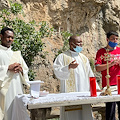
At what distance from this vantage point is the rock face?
10180 mm

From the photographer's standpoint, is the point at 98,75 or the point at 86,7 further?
the point at 86,7

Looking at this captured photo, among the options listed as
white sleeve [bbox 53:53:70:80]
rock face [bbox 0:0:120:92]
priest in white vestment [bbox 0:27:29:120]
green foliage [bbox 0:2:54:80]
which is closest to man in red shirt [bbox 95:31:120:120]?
white sleeve [bbox 53:53:70:80]

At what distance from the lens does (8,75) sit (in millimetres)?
3523

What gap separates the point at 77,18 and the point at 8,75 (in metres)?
9.46

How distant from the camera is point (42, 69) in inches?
316

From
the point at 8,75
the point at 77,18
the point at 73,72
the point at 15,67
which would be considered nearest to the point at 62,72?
the point at 73,72

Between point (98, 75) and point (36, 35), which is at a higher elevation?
point (36, 35)

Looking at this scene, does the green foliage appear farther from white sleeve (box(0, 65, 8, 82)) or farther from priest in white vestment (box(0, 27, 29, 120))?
white sleeve (box(0, 65, 8, 82))

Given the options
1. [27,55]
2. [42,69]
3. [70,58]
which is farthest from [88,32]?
[70,58]

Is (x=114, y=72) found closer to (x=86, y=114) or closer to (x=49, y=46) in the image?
(x=86, y=114)

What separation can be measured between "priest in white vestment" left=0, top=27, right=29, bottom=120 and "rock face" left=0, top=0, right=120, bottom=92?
176 inches

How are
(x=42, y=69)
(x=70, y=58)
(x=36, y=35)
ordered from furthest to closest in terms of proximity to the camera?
(x=42, y=69)
(x=36, y=35)
(x=70, y=58)

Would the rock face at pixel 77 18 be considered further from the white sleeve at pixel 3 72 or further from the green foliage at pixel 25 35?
the white sleeve at pixel 3 72

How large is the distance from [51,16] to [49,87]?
4.46m
